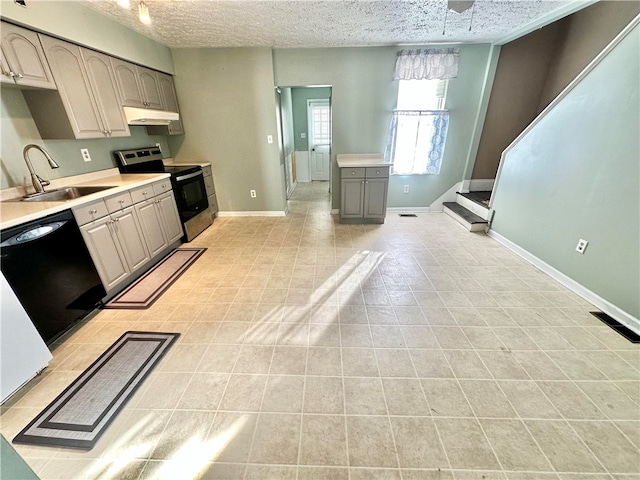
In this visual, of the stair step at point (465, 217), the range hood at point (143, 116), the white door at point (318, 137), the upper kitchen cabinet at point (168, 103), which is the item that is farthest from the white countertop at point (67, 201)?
the white door at point (318, 137)

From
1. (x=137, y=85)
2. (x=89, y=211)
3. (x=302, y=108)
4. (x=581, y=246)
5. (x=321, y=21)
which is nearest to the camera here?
(x=89, y=211)

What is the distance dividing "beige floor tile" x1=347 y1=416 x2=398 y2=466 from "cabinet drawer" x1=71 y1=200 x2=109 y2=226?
94.2 inches

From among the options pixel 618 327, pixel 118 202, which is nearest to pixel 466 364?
pixel 618 327

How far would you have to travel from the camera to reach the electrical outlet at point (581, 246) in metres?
2.23

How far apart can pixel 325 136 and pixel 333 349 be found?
6.21 metres

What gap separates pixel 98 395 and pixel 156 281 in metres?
1.28

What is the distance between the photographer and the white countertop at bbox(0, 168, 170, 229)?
1628mm

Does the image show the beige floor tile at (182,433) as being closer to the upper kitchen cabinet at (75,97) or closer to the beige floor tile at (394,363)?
the beige floor tile at (394,363)

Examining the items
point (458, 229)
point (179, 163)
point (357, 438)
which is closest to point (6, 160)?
point (179, 163)

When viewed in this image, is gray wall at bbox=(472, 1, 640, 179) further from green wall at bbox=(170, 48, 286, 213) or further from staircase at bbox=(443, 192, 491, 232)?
green wall at bbox=(170, 48, 286, 213)

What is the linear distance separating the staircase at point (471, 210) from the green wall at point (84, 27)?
4.55 meters

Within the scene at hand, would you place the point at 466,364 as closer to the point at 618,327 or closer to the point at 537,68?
the point at 618,327

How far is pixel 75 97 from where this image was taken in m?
2.30

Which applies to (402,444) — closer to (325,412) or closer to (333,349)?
(325,412)
